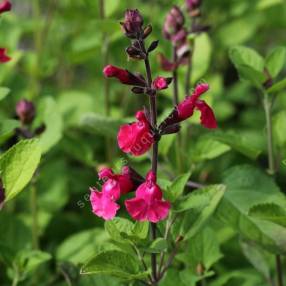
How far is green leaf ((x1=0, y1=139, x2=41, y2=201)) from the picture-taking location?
1.57 metres

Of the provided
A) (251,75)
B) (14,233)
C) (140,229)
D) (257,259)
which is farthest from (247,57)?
(14,233)

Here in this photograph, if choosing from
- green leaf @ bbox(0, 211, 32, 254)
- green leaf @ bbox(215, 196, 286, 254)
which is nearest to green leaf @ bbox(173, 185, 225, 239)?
green leaf @ bbox(215, 196, 286, 254)

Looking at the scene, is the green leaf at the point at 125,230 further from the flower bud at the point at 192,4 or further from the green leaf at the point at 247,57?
the flower bud at the point at 192,4

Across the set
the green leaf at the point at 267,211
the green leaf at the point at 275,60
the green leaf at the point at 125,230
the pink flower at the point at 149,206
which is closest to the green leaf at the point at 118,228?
the green leaf at the point at 125,230

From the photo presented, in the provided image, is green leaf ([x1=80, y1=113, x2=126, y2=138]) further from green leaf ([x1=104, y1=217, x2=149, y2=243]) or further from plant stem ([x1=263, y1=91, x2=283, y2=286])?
green leaf ([x1=104, y1=217, x2=149, y2=243])

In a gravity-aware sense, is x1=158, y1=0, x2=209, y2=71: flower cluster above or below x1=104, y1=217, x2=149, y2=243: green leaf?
above

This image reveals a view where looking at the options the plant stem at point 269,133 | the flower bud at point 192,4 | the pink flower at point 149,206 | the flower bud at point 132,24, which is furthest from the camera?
the flower bud at point 192,4

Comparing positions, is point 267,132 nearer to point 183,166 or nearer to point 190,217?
point 183,166

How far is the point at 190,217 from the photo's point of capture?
169 centimetres

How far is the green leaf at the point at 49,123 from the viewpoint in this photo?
7.32 ft

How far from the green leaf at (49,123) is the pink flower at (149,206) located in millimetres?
791

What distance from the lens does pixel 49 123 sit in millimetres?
2332

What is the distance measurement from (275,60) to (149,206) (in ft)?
3.10

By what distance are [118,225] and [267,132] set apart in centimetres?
73
